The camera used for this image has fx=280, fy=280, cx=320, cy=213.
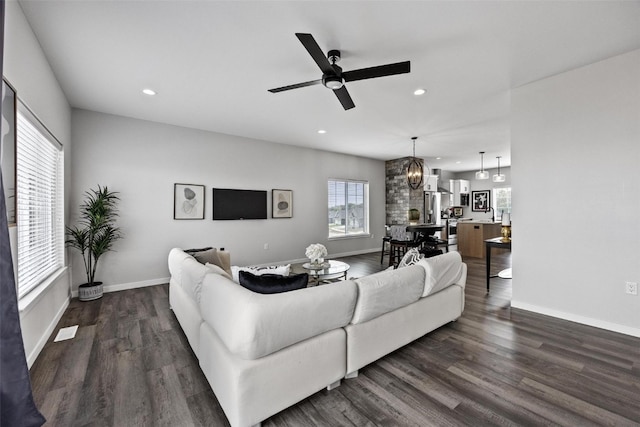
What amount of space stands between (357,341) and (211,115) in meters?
3.85

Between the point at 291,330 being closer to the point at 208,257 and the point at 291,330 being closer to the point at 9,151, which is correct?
the point at 208,257

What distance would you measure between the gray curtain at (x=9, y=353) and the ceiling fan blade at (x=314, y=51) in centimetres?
148

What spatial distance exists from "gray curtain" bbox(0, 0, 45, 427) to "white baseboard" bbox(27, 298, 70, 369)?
1550mm

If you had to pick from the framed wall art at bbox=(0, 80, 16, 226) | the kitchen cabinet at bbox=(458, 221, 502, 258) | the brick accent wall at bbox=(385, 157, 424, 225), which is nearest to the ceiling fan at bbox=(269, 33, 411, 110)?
the framed wall art at bbox=(0, 80, 16, 226)

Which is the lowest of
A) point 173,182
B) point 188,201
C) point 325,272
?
point 325,272

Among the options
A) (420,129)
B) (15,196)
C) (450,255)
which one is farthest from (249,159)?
(450,255)

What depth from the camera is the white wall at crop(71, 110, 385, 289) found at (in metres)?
4.20

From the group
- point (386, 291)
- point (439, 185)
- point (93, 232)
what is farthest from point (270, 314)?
point (439, 185)

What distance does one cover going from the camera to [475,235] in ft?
23.5

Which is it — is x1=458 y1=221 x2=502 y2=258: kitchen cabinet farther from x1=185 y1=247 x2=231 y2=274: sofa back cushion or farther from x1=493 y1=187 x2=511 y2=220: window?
x1=185 y1=247 x2=231 y2=274: sofa back cushion

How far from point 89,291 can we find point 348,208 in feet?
18.3

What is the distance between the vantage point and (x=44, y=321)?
2.68m

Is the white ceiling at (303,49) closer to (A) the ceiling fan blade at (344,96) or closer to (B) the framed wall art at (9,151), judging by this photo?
(A) the ceiling fan blade at (344,96)

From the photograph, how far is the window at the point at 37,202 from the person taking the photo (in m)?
2.30
